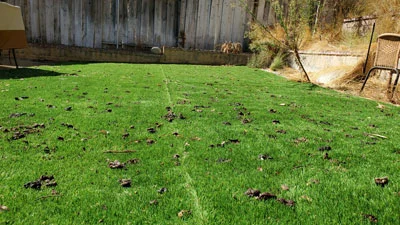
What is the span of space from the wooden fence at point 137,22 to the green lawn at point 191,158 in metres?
4.52

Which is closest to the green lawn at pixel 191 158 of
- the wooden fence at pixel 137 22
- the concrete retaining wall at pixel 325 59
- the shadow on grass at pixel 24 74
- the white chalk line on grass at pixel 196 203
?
the white chalk line on grass at pixel 196 203

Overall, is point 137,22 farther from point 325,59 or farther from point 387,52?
point 387,52

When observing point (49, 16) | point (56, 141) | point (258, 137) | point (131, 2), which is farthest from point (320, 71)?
point (49, 16)

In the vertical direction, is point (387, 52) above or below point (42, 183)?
above

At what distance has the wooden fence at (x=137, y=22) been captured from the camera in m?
7.58

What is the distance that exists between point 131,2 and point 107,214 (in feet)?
25.3

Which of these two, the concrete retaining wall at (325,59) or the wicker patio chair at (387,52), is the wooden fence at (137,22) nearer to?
the concrete retaining wall at (325,59)

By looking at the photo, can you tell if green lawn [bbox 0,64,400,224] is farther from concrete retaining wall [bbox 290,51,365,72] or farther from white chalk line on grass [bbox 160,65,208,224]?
concrete retaining wall [bbox 290,51,365,72]

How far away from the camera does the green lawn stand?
143 centimetres

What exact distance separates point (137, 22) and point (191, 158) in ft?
23.2

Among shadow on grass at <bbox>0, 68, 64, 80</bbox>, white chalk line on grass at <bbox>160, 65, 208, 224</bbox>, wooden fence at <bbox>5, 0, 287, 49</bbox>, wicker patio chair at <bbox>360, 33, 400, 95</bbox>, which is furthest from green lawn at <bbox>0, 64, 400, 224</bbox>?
wooden fence at <bbox>5, 0, 287, 49</bbox>

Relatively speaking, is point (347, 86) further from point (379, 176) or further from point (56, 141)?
point (56, 141)

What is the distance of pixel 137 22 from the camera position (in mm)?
8289

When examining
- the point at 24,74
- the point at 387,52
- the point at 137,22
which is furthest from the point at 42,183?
the point at 137,22
